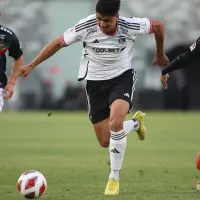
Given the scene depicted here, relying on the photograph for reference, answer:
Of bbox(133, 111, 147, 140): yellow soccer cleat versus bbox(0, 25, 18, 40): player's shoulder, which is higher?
bbox(0, 25, 18, 40): player's shoulder

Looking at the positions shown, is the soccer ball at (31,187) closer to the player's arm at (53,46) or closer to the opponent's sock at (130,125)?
the player's arm at (53,46)

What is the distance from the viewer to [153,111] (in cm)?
4225

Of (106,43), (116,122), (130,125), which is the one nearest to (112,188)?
(116,122)

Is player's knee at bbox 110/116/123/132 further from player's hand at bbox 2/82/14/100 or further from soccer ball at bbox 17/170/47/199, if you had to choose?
player's hand at bbox 2/82/14/100

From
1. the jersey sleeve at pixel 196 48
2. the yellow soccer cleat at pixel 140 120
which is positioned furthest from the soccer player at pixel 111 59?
the yellow soccer cleat at pixel 140 120

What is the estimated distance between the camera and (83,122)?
30.7 metres

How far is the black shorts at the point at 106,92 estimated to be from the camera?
1002cm

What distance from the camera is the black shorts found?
10.0 m

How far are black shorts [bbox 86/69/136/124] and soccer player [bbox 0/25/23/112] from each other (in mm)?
1059

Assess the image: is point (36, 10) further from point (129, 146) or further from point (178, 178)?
point (178, 178)

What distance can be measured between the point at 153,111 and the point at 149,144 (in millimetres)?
22378

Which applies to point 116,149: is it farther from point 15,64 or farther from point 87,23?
point 15,64

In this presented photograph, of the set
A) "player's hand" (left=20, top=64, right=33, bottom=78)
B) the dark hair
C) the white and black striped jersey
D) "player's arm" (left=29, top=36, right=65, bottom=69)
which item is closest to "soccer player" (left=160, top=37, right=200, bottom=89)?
the white and black striped jersey

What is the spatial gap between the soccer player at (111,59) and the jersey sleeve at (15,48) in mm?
900
